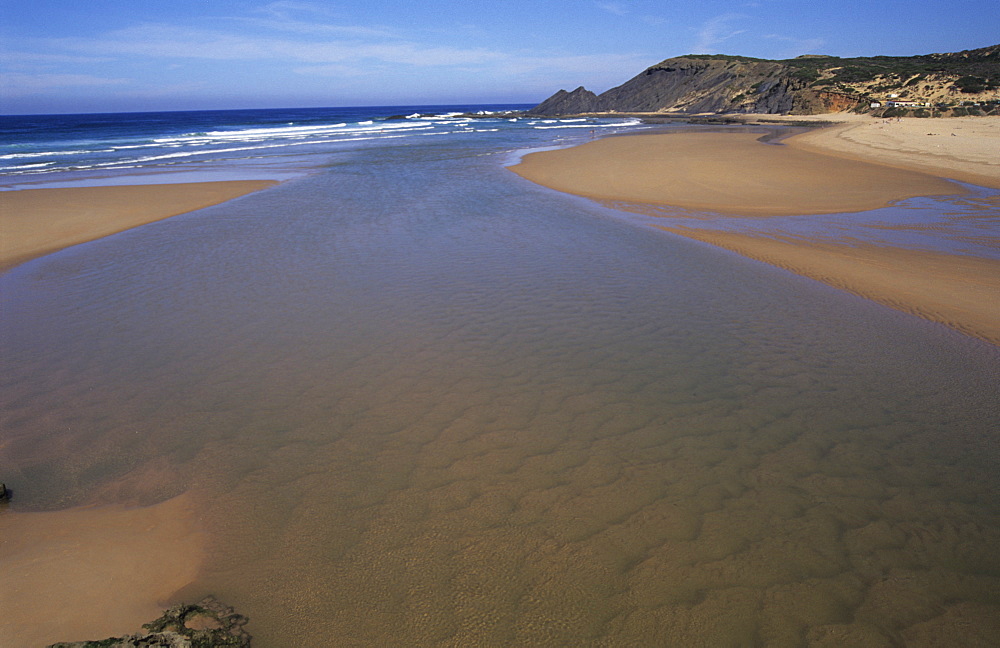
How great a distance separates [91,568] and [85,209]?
15.5m

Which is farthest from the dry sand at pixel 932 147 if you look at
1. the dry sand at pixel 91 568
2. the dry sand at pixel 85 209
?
the dry sand at pixel 85 209

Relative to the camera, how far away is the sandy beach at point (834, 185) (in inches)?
298

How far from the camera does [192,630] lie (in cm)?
276

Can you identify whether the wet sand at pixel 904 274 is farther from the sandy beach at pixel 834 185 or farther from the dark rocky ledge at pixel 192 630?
the dark rocky ledge at pixel 192 630

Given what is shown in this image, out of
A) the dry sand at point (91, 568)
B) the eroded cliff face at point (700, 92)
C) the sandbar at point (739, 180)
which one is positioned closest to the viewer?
the dry sand at point (91, 568)

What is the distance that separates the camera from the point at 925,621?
2.82 meters

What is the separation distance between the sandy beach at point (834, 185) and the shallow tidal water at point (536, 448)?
2.95 ft

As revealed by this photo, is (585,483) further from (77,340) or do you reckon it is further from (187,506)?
(77,340)

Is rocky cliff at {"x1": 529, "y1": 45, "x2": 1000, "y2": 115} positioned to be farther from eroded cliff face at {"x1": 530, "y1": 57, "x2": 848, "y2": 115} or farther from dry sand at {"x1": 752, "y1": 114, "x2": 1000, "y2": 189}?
dry sand at {"x1": 752, "y1": 114, "x2": 1000, "y2": 189}

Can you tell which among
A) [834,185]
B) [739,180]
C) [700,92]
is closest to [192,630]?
[739,180]

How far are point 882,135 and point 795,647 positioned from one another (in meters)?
32.9

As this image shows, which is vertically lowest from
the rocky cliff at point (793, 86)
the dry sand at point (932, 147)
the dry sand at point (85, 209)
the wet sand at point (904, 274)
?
the wet sand at point (904, 274)

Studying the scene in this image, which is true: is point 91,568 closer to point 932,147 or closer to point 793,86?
point 932,147

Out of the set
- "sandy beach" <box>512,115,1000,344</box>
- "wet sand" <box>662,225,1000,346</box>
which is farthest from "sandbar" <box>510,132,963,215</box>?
"wet sand" <box>662,225,1000,346</box>
